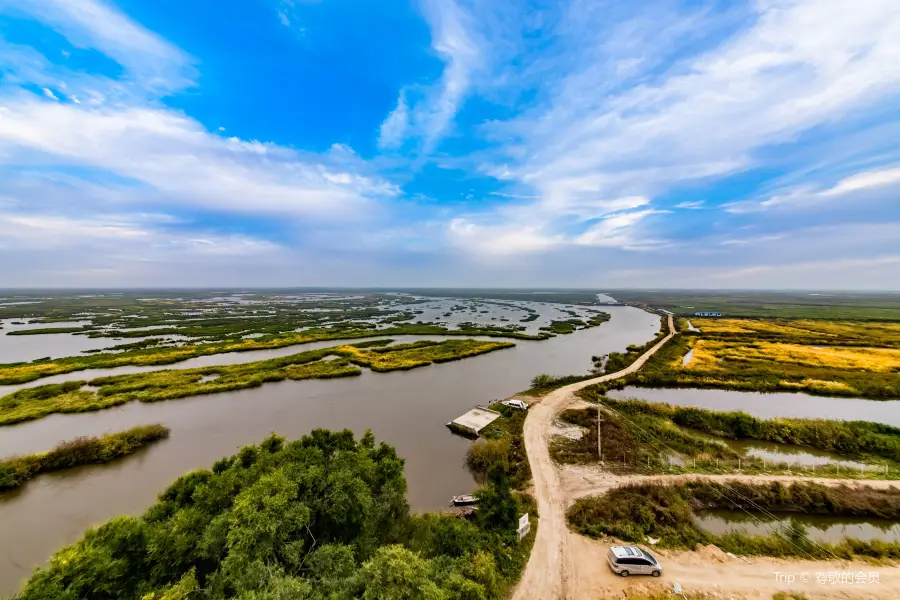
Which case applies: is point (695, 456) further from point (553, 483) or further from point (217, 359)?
point (217, 359)

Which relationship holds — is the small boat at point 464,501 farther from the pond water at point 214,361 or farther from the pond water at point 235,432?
the pond water at point 214,361

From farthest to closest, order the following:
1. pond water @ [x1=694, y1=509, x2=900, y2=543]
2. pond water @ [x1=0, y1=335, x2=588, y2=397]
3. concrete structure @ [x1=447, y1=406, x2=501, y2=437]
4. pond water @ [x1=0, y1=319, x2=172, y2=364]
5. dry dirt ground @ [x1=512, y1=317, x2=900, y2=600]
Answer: pond water @ [x1=0, y1=319, x2=172, y2=364] → pond water @ [x1=0, y1=335, x2=588, y2=397] → concrete structure @ [x1=447, y1=406, x2=501, y2=437] → pond water @ [x1=694, y1=509, x2=900, y2=543] → dry dirt ground @ [x1=512, y1=317, x2=900, y2=600]

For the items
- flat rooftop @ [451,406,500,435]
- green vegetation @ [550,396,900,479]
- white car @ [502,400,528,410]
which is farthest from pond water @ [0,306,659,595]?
green vegetation @ [550,396,900,479]

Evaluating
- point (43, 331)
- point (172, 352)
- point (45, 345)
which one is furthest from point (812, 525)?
point (43, 331)

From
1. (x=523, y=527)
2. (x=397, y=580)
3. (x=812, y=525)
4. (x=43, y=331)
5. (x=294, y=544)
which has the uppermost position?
(x=397, y=580)

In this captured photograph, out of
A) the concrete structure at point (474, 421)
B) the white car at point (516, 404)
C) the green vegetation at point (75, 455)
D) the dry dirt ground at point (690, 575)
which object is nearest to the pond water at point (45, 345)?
the green vegetation at point (75, 455)

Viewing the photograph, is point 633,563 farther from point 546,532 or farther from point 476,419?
point 476,419

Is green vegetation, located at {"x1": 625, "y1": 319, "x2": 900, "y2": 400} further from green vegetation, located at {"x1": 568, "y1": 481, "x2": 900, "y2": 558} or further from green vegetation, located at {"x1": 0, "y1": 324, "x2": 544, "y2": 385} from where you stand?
green vegetation, located at {"x1": 0, "y1": 324, "x2": 544, "y2": 385}
